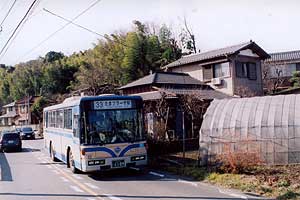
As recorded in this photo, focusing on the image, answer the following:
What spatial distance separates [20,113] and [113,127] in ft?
232

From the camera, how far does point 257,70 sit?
36312 mm

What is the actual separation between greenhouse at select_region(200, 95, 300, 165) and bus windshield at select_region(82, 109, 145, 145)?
3.00m

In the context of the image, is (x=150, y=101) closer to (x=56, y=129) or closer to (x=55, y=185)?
(x=56, y=129)

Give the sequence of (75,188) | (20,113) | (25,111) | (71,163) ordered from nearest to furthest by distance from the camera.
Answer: (75,188) → (71,163) → (25,111) → (20,113)

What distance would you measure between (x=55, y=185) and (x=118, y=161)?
2385 millimetres

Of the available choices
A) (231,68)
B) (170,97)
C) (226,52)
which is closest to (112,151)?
(170,97)

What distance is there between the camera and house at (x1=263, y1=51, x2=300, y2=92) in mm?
46112

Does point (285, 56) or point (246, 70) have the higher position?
point (285, 56)

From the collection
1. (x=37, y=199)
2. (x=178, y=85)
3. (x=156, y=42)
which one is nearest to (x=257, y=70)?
(x=178, y=85)

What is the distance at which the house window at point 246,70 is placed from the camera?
33869mm

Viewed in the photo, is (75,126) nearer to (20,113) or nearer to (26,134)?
(26,134)

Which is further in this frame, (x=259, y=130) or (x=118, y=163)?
(x=259, y=130)

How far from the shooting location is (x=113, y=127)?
14727 mm

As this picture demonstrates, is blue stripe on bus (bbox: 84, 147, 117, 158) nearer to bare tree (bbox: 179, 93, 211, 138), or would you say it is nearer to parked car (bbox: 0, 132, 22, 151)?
bare tree (bbox: 179, 93, 211, 138)
